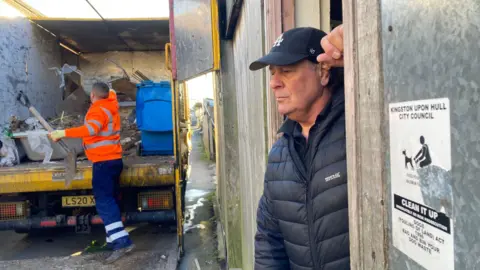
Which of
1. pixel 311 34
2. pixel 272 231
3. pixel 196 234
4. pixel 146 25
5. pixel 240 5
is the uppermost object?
pixel 146 25

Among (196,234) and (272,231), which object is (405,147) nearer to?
(272,231)

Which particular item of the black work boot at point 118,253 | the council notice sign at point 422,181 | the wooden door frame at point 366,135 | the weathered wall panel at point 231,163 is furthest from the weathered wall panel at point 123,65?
the council notice sign at point 422,181

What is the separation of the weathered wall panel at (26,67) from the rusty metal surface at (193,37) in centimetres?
255

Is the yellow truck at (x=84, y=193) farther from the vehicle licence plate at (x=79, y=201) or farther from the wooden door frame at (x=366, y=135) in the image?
the wooden door frame at (x=366, y=135)

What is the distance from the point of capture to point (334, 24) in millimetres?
2449

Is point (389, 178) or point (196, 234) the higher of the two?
point (389, 178)

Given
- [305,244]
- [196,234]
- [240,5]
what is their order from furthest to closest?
[196,234], [240,5], [305,244]

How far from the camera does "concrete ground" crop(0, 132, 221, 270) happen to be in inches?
168

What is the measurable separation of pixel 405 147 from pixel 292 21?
1195 mm

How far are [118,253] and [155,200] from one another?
2.38ft

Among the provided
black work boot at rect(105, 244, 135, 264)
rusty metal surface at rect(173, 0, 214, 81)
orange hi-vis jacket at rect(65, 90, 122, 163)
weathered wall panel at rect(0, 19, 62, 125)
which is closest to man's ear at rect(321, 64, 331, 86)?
Answer: rusty metal surface at rect(173, 0, 214, 81)

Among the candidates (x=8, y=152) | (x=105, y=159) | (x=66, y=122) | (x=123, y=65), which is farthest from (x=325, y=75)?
(x=123, y=65)

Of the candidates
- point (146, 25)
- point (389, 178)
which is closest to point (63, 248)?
point (146, 25)

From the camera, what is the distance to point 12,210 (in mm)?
4496
